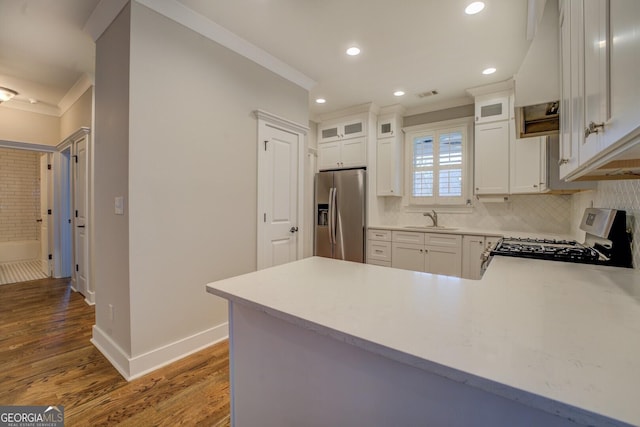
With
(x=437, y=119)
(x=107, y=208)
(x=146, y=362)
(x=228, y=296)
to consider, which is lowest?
(x=146, y=362)

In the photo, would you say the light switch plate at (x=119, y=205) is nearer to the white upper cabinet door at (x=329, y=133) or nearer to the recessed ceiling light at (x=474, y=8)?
the recessed ceiling light at (x=474, y=8)

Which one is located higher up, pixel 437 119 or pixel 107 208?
pixel 437 119

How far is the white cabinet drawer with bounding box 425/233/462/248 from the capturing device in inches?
131

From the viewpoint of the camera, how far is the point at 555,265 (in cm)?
152

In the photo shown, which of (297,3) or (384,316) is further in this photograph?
(297,3)

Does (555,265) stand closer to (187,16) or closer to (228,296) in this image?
(228,296)

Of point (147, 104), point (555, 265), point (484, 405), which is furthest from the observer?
point (147, 104)

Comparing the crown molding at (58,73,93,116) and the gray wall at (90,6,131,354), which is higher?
the crown molding at (58,73,93,116)

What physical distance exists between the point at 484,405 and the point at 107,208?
2.60 meters

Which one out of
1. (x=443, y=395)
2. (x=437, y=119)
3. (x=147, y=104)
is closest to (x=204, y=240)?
(x=147, y=104)

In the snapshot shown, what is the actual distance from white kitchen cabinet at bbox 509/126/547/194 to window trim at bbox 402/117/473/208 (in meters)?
0.59

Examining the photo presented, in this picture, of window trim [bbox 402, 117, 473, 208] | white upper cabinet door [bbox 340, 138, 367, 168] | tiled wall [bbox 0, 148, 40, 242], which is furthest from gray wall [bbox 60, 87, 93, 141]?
window trim [bbox 402, 117, 473, 208]

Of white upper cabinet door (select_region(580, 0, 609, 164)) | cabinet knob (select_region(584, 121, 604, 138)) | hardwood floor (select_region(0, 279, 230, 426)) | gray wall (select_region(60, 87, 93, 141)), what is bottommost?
hardwood floor (select_region(0, 279, 230, 426))

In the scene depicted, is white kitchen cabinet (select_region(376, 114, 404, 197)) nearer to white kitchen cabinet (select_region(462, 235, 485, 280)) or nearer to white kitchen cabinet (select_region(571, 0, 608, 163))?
white kitchen cabinet (select_region(462, 235, 485, 280))
